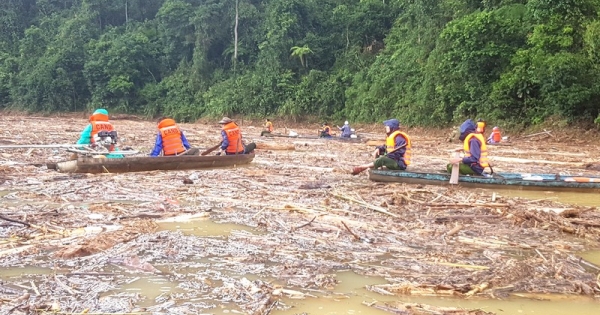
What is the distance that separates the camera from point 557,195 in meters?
10.3

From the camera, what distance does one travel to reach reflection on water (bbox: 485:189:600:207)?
9680 millimetres

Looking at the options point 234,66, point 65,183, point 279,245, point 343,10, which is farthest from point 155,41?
point 279,245

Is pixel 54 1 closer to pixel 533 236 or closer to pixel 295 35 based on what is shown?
pixel 295 35

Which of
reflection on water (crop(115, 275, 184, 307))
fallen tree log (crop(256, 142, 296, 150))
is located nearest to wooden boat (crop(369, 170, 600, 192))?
reflection on water (crop(115, 275, 184, 307))

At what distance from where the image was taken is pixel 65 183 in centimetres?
989

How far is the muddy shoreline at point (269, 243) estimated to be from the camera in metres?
4.48

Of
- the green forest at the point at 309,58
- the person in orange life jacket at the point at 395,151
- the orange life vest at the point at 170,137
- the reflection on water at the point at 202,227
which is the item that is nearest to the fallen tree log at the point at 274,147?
the orange life vest at the point at 170,137

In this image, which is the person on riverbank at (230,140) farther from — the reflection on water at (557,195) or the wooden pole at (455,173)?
the reflection on water at (557,195)

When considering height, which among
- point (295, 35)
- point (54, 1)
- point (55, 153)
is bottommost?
point (55, 153)

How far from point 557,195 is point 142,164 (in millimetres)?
8619

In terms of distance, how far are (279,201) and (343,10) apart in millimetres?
36353

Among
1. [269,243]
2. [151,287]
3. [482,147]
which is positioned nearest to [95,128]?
[269,243]

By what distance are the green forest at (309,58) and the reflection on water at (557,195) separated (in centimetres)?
1189

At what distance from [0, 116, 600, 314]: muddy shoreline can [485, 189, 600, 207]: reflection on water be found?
25.2 inches
